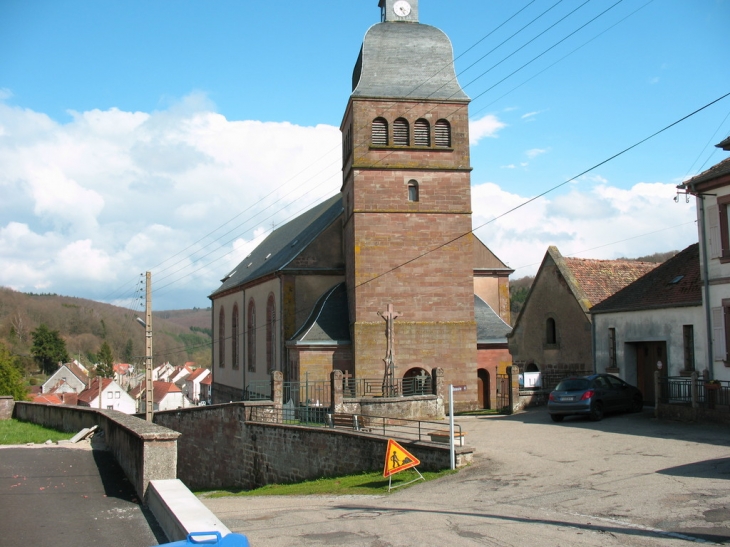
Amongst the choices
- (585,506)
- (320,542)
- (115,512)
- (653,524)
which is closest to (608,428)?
(585,506)

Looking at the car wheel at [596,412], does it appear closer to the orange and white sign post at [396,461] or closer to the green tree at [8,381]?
the orange and white sign post at [396,461]

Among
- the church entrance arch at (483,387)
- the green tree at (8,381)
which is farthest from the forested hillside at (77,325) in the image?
the church entrance arch at (483,387)

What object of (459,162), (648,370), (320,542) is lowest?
(320,542)

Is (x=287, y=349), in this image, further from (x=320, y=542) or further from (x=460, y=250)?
(x=320, y=542)

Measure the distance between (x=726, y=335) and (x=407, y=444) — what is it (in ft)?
33.2

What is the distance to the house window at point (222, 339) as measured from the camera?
49191 millimetres

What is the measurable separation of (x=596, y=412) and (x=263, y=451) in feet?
33.1

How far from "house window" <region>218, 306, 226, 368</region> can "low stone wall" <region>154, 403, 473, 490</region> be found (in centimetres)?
1851

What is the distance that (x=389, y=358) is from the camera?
27.0m

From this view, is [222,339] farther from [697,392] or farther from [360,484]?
[697,392]

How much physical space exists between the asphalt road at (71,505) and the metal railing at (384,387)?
1324cm

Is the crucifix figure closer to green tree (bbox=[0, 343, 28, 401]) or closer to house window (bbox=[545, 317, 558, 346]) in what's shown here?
house window (bbox=[545, 317, 558, 346])

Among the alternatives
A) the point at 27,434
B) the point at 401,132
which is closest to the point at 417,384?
the point at 401,132

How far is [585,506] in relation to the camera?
10414 millimetres
